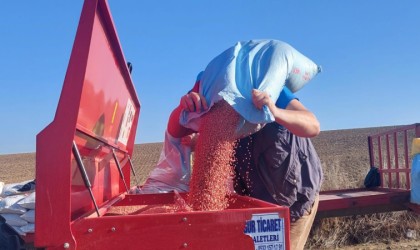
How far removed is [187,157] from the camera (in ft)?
11.4

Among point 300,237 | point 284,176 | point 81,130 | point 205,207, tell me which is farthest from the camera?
point 300,237

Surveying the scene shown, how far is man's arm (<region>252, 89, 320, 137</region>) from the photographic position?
225cm

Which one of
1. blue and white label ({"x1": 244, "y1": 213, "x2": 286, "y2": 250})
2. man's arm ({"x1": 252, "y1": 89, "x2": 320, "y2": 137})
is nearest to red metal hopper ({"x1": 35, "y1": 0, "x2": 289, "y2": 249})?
blue and white label ({"x1": 244, "y1": 213, "x2": 286, "y2": 250})

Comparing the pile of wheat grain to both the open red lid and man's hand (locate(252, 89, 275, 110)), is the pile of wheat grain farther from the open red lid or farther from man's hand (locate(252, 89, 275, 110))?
the open red lid

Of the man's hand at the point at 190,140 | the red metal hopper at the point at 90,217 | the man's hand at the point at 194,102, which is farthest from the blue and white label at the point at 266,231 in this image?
the man's hand at the point at 190,140

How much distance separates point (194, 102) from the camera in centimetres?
251

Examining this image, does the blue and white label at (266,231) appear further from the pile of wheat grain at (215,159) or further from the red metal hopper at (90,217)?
the pile of wheat grain at (215,159)

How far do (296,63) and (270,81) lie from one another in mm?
419

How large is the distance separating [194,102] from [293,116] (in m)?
0.52

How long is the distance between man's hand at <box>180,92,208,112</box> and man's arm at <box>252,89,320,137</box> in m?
0.32

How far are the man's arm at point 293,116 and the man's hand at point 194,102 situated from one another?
0.32 meters

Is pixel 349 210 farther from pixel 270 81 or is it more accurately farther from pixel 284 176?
pixel 270 81

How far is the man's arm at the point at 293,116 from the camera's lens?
2.25 metres

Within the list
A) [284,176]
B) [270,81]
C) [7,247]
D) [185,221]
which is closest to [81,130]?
[185,221]
